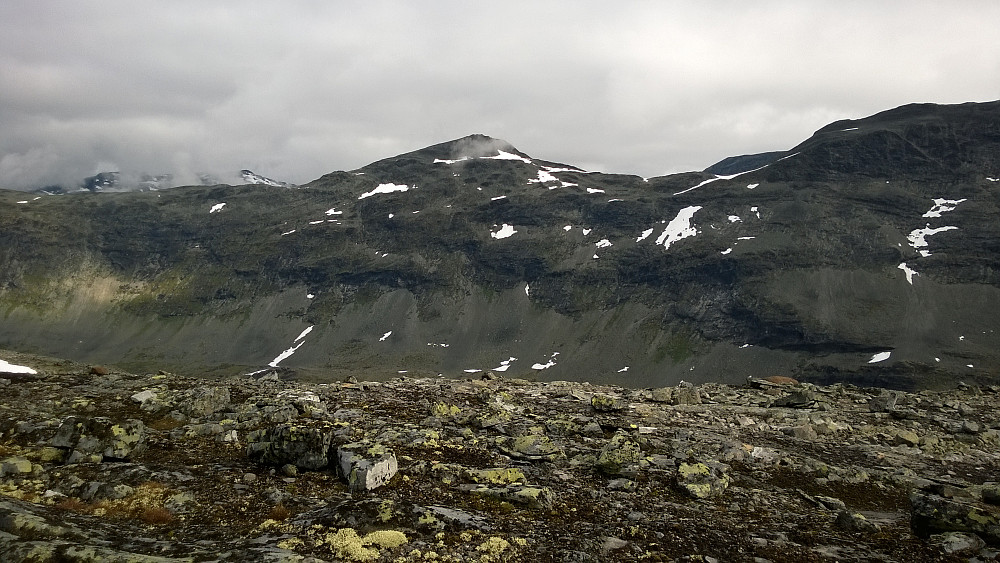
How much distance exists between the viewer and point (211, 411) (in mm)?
24297

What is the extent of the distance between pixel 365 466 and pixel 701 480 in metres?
10.8

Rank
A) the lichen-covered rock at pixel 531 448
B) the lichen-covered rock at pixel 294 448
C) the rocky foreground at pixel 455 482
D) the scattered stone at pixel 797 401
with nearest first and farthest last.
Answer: the rocky foreground at pixel 455 482, the lichen-covered rock at pixel 294 448, the lichen-covered rock at pixel 531 448, the scattered stone at pixel 797 401

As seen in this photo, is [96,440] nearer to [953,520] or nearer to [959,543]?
[959,543]

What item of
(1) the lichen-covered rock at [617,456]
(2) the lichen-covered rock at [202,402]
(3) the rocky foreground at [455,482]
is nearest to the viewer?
(3) the rocky foreground at [455,482]

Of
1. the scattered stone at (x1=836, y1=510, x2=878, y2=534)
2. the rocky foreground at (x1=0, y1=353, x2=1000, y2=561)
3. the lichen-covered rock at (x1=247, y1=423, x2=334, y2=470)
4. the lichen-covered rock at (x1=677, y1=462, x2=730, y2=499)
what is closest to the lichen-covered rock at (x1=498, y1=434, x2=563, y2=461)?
the rocky foreground at (x1=0, y1=353, x2=1000, y2=561)

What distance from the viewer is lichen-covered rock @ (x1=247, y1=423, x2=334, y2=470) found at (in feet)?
54.3

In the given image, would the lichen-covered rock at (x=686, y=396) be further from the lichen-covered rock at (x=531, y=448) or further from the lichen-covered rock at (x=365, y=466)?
the lichen-covered rock at (x=365, y=466)

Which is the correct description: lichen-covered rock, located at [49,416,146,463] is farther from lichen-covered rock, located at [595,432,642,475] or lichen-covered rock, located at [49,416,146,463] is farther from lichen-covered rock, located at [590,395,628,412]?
lichen-covered rock, located at [590,395,628,412]

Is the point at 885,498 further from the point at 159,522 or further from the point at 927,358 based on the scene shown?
the point at 927,358

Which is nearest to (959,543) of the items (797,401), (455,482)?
(455,482)

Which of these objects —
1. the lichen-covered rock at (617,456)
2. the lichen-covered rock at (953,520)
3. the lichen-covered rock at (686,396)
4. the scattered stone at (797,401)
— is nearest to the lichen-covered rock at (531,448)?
the lichen-covered rock at (617,456)

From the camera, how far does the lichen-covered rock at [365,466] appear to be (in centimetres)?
1495

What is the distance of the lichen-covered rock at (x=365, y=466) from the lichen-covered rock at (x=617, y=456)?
7.12 meters

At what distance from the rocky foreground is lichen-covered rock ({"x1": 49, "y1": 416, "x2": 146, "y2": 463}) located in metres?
0.05
